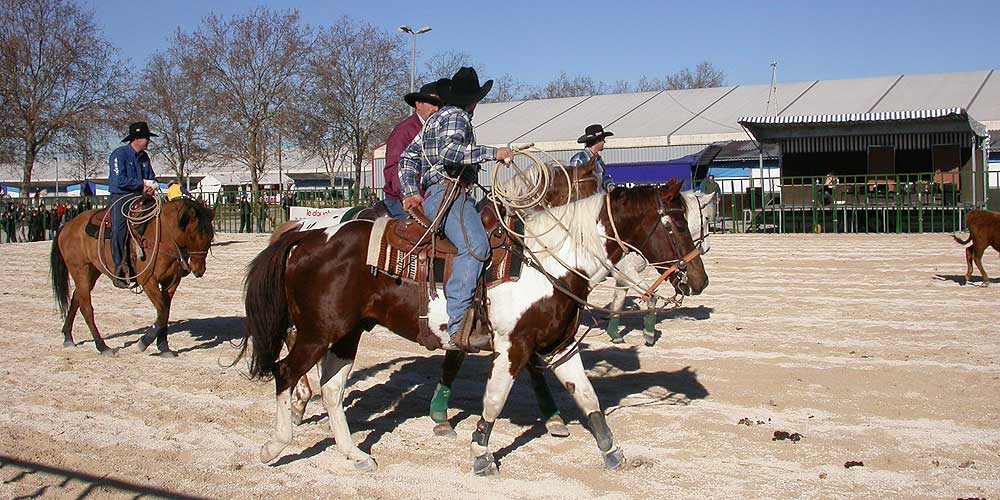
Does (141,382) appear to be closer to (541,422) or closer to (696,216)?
(541,422)

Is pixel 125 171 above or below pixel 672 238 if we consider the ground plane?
above

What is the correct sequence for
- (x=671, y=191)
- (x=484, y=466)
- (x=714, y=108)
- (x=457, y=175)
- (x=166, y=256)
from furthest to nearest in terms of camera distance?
(x=714, y=108) < (x=166, y=256) < (x=457, y=175) < (x=671, y=191) < (x=484, y=466)

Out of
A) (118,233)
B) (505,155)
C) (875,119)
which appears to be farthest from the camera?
(875,119)

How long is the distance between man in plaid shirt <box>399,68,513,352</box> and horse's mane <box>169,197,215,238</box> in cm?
477

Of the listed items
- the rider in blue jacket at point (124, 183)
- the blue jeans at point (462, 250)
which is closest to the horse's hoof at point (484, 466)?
the blue jeans at point (462, 250)

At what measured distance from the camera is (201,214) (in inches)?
413

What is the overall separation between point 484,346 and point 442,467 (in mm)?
910

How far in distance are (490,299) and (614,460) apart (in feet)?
4.50

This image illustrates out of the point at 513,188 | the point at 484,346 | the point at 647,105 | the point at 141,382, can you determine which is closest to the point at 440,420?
the point at 484,346

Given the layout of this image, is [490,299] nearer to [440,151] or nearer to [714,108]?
[440,151]

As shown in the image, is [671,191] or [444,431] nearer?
[671,191]

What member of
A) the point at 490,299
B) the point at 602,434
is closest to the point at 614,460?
the point at 602,434

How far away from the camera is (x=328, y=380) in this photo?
673 cm

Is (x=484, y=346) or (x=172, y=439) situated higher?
(x=484, y=346)
